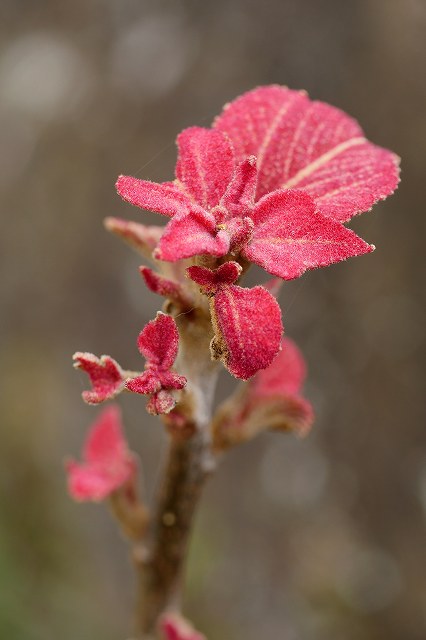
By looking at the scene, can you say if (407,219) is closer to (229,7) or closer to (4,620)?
(229,7)

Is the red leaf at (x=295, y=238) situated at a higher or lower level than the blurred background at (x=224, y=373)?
higher

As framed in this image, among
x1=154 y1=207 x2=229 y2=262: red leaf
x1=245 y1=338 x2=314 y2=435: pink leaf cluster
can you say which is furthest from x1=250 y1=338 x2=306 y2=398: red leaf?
x1=154 y1=207 x2=229 y2=262: red leaf

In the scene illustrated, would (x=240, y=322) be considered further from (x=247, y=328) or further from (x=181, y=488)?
(x=181, y=488)

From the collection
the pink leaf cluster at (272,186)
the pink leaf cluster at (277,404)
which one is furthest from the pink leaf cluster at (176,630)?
the pink leaf cluster at (272,186)

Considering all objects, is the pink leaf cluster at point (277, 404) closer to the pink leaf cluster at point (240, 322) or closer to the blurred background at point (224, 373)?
the pink leaf cluster at point (240, 322)

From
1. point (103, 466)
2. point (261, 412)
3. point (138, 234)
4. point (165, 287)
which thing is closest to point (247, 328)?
point (165, 287)

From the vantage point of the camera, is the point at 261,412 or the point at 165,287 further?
the point at 261,412
